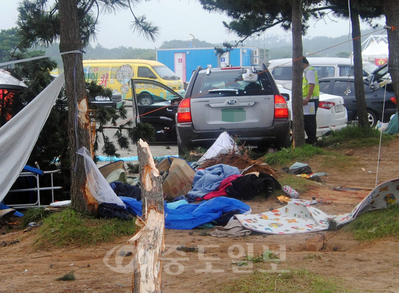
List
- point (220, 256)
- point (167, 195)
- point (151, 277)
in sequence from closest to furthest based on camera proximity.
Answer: point (151, 277) → point (220, 256) → point (167, 195)

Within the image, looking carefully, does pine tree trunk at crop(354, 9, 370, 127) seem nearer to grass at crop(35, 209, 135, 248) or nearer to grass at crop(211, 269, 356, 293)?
grass at crop(35, 209, 135, 248)

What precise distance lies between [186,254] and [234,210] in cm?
133

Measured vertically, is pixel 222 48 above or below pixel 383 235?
above

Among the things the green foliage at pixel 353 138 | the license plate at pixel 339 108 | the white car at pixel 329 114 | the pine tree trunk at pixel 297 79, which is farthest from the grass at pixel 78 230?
the license plate at pixel 339 108

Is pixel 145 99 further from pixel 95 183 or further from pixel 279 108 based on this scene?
pixel 95 183

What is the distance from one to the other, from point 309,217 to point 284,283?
7.02 feet

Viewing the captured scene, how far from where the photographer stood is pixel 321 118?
1186 cm

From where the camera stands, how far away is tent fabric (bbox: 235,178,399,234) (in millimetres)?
4929

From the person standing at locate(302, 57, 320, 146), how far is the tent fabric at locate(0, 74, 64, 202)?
5798 millimetres

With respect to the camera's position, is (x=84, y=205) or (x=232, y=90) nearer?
(x=84, y=205)

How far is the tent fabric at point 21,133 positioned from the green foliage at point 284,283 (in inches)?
129

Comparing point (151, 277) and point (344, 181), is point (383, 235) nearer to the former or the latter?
point (151, 277)

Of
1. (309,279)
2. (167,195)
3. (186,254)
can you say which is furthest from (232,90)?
(309,279)

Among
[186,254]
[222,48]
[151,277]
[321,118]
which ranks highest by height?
[222,48]
